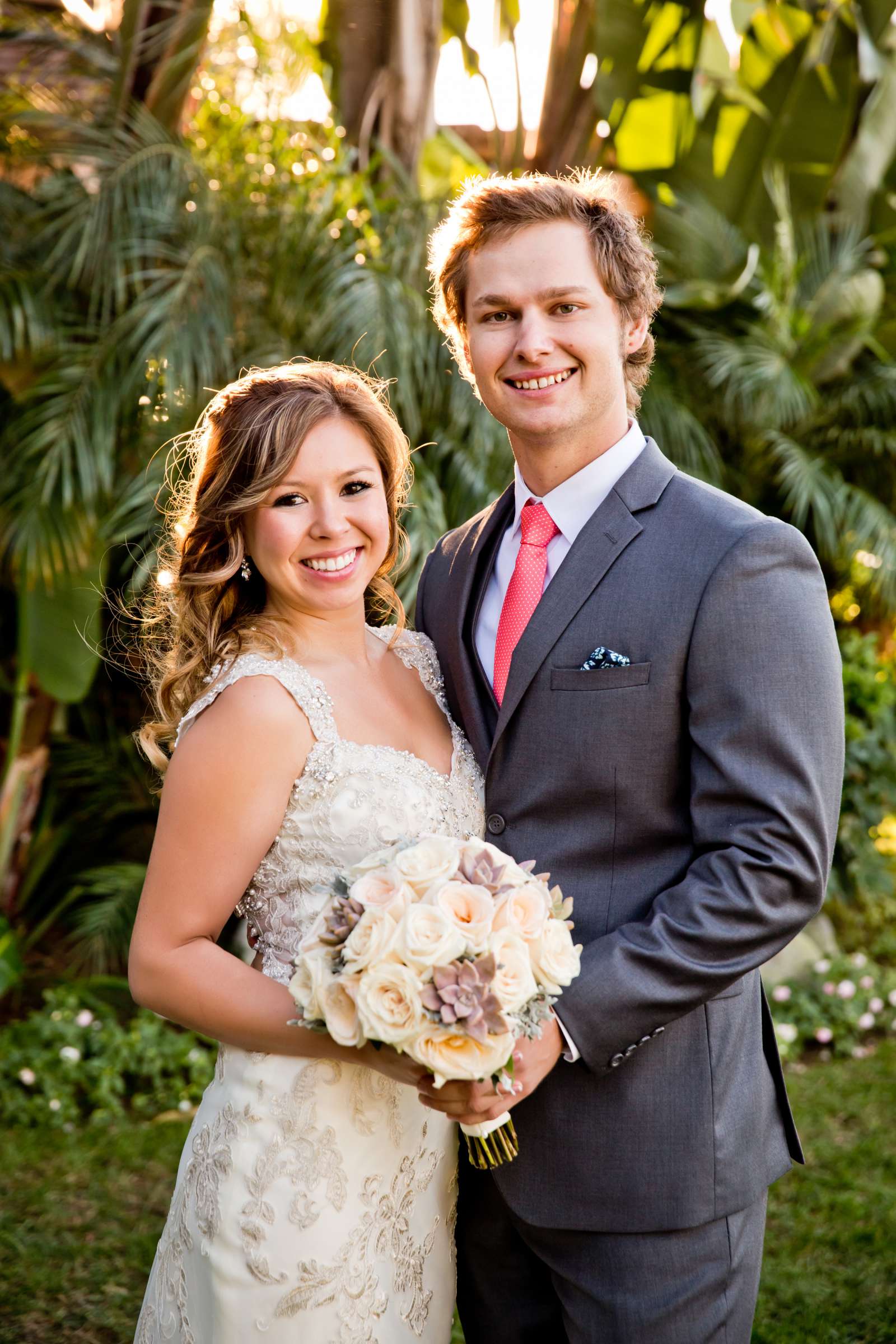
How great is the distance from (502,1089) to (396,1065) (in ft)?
0.62

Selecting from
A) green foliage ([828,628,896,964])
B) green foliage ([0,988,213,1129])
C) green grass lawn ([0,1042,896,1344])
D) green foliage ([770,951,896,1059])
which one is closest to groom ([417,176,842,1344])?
green grass lawn ([0,1042,896,1344])

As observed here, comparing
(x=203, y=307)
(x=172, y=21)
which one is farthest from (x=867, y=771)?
(x=172, y=21)

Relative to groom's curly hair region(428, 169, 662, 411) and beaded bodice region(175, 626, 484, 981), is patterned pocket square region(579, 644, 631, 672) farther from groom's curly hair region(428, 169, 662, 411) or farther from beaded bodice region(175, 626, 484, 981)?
groom's curly hair region(428, 169, 662, 411)

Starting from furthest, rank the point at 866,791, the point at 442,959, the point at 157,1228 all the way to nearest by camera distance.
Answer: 1. the point at 866,791
2. the point at 157,1228
3. the point at 442,959

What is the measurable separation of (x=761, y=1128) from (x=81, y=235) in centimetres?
A: 480

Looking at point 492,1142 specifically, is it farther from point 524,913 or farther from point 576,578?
point 576,578

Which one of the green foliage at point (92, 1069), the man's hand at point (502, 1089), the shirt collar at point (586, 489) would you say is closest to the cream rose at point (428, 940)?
the man's hand at point (502, 1089)

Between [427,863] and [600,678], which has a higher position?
[600,678]

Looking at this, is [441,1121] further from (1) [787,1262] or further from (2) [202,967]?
(1) [787,1262]

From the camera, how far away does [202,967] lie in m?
2.27

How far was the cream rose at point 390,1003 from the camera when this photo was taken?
5.95 ft

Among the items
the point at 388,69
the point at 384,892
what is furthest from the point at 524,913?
the point at 388,69

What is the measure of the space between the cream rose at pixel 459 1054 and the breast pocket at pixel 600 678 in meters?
0.73

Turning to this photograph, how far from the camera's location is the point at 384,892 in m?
1.93
